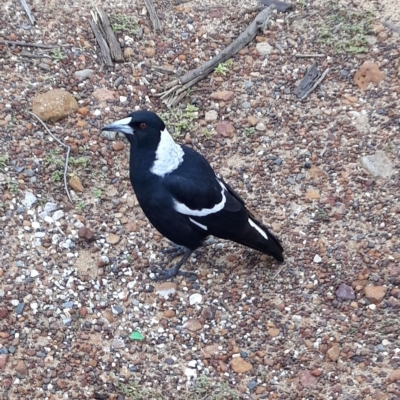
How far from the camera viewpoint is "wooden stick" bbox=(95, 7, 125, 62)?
4301mm

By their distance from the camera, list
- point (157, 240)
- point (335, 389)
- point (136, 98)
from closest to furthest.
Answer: point (335, 389) → point (157, 240) → point (136, 98)

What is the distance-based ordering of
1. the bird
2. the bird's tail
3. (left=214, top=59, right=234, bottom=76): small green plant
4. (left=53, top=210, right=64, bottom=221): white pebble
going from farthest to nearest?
(left=214, top=59, right=234, bottom=76): small green plant
(left=53, top=210, right=64, bottom=221): white pebble
the bird's tail
the bird

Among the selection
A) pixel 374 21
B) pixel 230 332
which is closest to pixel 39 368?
pixel 230 332

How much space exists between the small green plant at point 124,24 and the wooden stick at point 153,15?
116 mm

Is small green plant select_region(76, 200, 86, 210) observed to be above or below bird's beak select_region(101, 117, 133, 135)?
below

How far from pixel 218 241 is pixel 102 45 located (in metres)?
1.54

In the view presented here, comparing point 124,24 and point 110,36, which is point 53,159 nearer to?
point 110,36

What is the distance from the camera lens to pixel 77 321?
3.25 meters

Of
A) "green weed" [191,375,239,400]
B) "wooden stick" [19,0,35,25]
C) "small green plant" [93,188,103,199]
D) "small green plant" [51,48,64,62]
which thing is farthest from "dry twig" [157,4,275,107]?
"green weed" [191,375,239,400]

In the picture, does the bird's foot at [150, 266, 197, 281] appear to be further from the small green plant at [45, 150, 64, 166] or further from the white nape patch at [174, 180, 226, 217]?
the small green plant at [45, 150, 64, 166]

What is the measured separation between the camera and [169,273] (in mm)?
3461

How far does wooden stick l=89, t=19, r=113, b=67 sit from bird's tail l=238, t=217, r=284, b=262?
1.53 meters

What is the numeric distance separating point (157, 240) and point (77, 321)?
0.64 metres

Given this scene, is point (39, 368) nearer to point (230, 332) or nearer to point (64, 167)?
point (230, 332)
